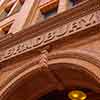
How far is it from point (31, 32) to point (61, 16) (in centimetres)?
112

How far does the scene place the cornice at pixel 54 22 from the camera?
8831 mm

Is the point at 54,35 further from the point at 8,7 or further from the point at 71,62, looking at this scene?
→ the point at 8,7

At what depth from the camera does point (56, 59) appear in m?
8.20

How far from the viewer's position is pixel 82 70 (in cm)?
741

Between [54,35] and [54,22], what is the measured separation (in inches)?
25.9

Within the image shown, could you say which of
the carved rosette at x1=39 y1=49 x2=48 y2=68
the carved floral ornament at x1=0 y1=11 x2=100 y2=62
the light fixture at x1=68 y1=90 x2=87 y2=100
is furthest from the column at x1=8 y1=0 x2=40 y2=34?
the light fixture at x1=68 y1=90 x2=87 y2=100

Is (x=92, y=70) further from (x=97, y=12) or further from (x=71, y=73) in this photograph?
(x=97, y=12)

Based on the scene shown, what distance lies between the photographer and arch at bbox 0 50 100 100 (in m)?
7.16

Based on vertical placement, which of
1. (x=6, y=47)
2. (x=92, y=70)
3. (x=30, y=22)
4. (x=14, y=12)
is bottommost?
(x=92, y=70)

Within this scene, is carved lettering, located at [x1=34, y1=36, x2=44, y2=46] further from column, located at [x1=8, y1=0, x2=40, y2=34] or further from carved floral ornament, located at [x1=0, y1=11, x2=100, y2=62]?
column, located at [x1=8, y1=0, x2=40, y2=34]

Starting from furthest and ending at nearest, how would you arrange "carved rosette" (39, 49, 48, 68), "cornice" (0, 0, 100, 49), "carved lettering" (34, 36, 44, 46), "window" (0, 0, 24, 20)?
"window" (0, 0, 24, 20) → "carved lettering" (34, 36, 44, 46) → "cornice" (0, 0, 100, 49) → "carved rosette" (39, 49, 48, 68)

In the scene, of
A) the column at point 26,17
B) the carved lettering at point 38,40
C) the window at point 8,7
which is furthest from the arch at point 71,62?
the window at point 8,7

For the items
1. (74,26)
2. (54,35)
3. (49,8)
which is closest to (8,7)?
(49,8)

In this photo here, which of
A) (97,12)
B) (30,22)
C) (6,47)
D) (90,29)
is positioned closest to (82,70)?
(90,29)
